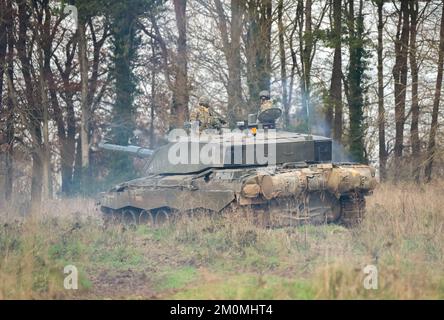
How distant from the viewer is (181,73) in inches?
1110

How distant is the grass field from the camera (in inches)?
309

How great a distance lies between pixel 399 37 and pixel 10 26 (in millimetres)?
13277

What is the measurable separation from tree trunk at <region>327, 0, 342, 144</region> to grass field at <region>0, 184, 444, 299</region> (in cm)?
1143

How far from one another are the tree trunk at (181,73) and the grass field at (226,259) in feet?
43.4

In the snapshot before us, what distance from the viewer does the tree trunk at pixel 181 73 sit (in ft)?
91.7

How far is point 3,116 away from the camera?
2544 cm

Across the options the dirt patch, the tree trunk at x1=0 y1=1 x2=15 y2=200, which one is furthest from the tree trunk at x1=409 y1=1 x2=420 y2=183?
the dirt patch

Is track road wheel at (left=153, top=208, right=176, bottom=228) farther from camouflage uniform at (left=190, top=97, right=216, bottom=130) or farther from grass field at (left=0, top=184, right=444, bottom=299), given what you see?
camouflage uniform at (left=190, top=97, right=216, bottom=130)

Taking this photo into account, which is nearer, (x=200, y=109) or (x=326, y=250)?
(x=326, y=250)

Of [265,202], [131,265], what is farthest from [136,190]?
[131,265]

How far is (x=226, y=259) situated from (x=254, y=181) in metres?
3.25

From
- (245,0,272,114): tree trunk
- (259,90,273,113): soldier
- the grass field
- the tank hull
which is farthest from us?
(245,0,272,114): tree trunk

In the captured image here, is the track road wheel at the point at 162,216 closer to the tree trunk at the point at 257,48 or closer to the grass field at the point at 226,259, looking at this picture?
the grass field at the point at 226,259
